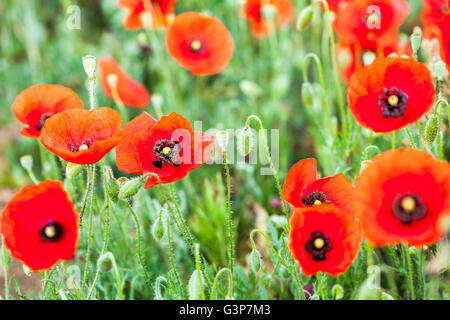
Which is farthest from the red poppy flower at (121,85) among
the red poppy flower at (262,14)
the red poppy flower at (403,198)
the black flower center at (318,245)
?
the red poppy flower at (403,198)

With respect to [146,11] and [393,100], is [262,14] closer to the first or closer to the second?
[146,11]

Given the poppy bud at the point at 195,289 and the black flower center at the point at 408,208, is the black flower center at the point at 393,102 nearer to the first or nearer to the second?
the black flower center at the point at 408,208

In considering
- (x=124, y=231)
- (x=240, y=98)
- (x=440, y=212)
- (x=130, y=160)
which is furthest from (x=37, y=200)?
(x=240, y=98)

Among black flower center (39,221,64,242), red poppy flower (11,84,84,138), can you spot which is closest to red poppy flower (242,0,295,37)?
red poppy flower (11,84,84,138)

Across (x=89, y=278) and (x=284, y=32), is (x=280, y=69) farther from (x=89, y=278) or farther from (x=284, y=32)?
(x=89, y=278)

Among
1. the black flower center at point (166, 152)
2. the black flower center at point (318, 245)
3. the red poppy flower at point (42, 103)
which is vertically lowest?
the black flower center at point (318, 245)

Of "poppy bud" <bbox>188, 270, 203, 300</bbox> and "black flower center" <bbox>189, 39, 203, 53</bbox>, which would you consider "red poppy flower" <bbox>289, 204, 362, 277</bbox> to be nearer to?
"poppy bud" <bbox>188, 270, 203, 300</bbox>

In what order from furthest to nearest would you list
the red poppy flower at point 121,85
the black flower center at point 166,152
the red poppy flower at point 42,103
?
the red poppy flower at point 121,85
the red poppy flower at point 42,103
the black flower center at point 166,152
